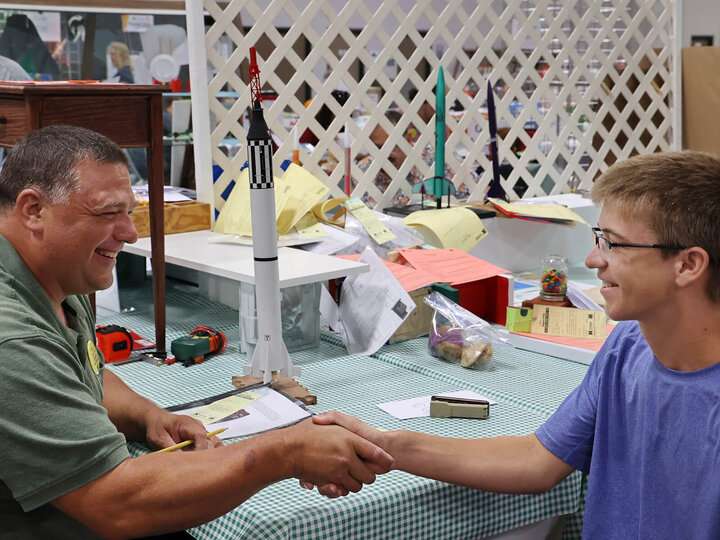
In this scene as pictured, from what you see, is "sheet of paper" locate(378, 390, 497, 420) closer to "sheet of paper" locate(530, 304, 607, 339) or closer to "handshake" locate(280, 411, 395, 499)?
"handshake" locate(280, 411, 395, 499)

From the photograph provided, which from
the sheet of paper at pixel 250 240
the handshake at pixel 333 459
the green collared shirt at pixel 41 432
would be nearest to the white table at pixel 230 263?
the sheet of paper at pixel 250 240

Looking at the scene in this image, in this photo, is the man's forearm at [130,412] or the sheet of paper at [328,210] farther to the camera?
the sheet of paper at [328,210]

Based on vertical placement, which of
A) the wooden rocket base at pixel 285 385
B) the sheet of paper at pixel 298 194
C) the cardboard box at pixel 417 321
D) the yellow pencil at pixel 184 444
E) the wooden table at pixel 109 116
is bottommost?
the yellow pencil at pixel 184 444

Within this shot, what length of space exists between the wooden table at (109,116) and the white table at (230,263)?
0.36 ft

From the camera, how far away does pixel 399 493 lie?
1.17 metres

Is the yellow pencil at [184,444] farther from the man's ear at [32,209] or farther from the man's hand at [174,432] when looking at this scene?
the man's ear at [32,209]

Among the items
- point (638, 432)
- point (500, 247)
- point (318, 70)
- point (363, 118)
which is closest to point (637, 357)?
point (638, 432)

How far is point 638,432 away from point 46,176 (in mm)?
819

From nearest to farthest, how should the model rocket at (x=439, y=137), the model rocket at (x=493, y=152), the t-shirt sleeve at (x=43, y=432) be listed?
the t-shirt sleeve at (x=43, y=432) → the model rocket at (x=439, y=137) → the model rocket at (x=493, y=152)

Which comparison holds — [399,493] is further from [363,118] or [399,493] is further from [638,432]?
[363,118]

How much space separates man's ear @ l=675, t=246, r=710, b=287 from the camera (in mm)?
1068

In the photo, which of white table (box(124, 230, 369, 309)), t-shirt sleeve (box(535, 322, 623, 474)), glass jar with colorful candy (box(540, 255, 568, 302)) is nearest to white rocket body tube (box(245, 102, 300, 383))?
white table (box(124, 230, 369, 309))

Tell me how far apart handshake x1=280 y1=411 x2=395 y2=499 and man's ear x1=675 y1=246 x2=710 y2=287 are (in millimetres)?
430

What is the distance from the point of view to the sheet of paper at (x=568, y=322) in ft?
6.09
